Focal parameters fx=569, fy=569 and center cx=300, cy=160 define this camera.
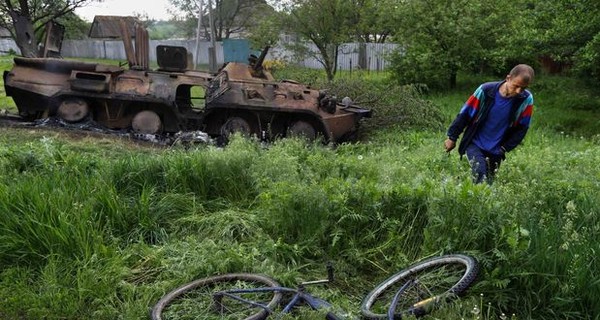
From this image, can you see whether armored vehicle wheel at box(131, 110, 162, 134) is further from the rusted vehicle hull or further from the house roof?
the house roof

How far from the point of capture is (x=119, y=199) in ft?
16.5

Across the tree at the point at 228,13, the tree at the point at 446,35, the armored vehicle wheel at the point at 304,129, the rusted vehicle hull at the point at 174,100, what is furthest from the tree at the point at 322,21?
the tree at the point at 228,13

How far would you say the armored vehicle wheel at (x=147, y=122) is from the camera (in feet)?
39.8

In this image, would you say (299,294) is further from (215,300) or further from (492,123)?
(492,123)

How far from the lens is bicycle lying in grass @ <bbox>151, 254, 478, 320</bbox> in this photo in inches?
138

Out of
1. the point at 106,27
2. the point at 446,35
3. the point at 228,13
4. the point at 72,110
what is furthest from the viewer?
the point at 228,13

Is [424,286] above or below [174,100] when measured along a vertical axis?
below

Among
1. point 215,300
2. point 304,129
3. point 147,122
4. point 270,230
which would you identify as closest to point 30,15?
point 147,122

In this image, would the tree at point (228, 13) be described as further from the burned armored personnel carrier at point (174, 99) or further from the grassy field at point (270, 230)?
the grassy field at point (270, 230)

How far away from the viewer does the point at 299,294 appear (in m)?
3.62

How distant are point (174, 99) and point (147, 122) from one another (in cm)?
87

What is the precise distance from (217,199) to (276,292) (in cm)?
198

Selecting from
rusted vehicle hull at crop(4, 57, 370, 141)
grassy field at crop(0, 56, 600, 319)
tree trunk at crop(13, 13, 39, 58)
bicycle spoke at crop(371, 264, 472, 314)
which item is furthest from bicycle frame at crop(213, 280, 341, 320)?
tree trunk at crop(13, 13, 39, 58)

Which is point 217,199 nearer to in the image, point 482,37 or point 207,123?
point 207,123
